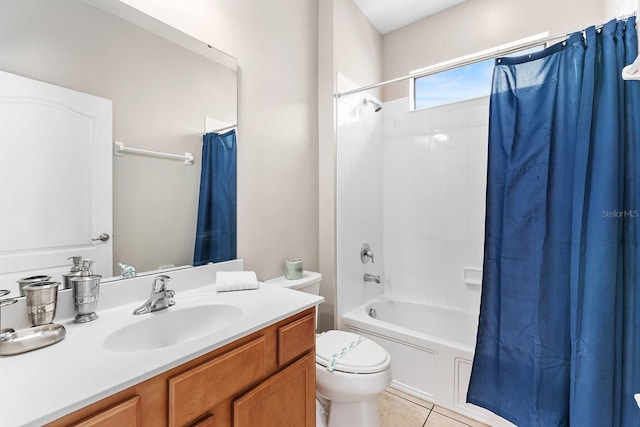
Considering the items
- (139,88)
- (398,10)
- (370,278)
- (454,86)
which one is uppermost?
(398,10)

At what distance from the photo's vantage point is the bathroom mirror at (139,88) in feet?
3.18

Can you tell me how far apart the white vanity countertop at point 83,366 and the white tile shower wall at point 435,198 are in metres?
1.83

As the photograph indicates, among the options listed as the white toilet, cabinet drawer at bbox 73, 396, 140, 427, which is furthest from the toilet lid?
cabinet drawer at bbox 73, 396, 140, 427

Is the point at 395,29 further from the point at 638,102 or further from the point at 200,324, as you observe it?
the point at 200,324

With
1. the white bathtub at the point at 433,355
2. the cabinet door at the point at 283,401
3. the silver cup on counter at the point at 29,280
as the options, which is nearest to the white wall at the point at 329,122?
the white bathtub at the point at 433,355

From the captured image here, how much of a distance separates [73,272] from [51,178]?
1.09 ft

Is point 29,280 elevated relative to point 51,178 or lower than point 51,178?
lower

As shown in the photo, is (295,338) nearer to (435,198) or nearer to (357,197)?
(357,197)

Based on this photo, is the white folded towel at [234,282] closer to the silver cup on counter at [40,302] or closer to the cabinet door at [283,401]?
the cabinet door at [283,401]

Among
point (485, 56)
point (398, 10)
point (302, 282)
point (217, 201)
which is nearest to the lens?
point (217, 201)

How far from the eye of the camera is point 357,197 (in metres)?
2.37

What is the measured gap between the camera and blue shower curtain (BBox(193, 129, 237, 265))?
1431 mm

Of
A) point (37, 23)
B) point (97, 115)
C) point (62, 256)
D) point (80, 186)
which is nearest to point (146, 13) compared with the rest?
point (37, 23)

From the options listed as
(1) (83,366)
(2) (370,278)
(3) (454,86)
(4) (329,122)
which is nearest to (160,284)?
(1) (83,366)
